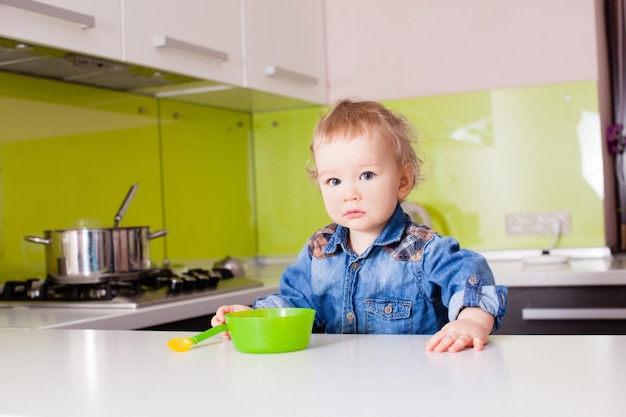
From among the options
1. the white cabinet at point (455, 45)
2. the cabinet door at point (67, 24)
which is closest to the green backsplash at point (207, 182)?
the white cabinet at point (455, 45)

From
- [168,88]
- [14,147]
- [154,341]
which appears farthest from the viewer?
[168,88]

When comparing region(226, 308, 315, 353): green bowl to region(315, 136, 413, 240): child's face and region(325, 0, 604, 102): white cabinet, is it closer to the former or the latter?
region(315, 136, 413, 240): child's face

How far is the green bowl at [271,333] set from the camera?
0.95 m

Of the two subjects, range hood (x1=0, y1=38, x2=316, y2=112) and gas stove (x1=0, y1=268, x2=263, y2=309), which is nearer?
gas stove (x1=0, y1=268, x2=263, y2=309)

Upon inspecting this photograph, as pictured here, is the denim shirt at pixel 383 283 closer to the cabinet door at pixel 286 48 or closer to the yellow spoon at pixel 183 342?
the yellow spoon at pixel 183 342

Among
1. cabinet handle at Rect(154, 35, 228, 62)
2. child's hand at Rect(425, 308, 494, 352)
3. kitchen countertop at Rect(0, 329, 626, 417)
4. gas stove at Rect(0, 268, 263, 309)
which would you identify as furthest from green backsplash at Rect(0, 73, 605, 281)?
child's hand at Rect(425, 308, 494, 352)

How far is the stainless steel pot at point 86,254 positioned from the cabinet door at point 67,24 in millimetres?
430

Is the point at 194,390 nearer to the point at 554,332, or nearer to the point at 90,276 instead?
the point at 90,276

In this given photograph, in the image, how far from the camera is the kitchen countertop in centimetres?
66

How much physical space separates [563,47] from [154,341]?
1.97 m

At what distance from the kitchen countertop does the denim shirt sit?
29 cm

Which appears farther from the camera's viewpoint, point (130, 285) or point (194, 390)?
point (130, 285)

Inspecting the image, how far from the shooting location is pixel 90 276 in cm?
187

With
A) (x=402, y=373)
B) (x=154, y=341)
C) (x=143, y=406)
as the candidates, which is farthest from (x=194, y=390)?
(x=154, y=341)
